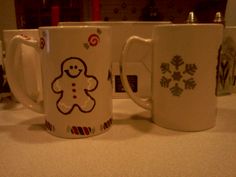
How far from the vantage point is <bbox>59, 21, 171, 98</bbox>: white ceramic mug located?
23.7 inches

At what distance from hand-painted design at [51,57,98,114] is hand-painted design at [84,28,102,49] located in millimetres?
25

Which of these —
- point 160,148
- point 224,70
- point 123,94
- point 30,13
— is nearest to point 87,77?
point 160,148

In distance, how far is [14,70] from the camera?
43cm

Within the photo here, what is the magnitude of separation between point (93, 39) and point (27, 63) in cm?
24

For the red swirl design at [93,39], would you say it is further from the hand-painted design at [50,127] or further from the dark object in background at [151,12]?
the dark object in background at [151,12]

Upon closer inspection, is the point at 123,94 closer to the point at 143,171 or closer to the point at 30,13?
the point at 143,171

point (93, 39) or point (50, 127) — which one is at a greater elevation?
point (93, 39)

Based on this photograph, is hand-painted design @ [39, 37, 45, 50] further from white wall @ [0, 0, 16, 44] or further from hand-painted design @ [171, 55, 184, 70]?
white wall @ [0, 0, 16, 44]

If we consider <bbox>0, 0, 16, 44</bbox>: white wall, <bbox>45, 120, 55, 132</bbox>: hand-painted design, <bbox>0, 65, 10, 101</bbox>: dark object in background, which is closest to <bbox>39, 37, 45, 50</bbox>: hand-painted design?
<bbox>45, 120, 55, 132</bbox>: hand-painted design

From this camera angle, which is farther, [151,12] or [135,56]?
Answer: [151,12]

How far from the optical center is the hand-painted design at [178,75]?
0.39 m

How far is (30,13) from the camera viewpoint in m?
1.77

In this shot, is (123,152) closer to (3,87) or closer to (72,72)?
(72,72)

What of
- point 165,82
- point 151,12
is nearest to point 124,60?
point 165,82
